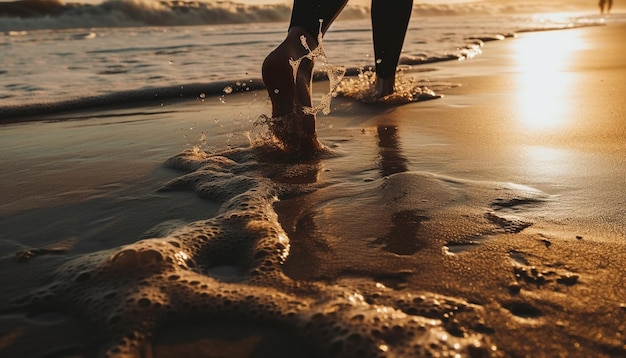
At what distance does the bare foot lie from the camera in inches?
81.0

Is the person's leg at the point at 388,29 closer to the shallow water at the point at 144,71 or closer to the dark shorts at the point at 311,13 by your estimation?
the dark shorts at the point at 311,13

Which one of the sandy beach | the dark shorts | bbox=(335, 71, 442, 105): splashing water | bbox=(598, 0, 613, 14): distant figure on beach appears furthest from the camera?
bbox=(598, 0, 613, 14): distant figure on beach

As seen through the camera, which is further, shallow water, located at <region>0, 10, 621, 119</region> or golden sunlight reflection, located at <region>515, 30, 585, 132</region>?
shallow water, located at <region>0, 10, 621, 119</region>

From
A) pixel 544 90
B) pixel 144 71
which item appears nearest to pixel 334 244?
pixel 544 90

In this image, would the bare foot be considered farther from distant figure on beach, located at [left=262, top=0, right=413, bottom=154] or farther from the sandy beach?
the sandy beach

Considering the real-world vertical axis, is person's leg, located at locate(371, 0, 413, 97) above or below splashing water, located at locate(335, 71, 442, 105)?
above

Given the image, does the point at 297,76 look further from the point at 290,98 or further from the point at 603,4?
the point at 603,4

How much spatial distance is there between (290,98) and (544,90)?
2032mm

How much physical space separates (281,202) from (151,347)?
0.72 metres

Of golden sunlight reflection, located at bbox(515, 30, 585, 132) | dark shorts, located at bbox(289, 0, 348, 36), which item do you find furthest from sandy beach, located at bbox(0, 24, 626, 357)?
dark shorts, located at bbox(289, 0, 348, 36)

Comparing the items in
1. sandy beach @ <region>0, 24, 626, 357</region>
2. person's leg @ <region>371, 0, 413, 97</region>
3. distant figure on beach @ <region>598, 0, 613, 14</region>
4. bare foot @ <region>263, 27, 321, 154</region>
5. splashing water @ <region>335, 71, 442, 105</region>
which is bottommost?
sandy beach @ <region>0, 24, 626, 357</region>

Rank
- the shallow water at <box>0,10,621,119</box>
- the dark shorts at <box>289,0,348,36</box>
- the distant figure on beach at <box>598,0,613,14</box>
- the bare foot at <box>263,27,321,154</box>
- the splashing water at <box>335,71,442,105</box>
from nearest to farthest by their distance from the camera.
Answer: the bare foot at <box>263,27,321,154</box> → the dark shorts at <box>289,0,348,36</box> → the splashing water at <box>335,71,442,105</box> → the shallow water at <box>0,10,621,119</box> → the distant figure on beach at <box>598,0,613,14</box>

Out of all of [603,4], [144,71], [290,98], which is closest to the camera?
[290,98]

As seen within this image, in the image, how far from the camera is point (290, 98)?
82.5 inches
